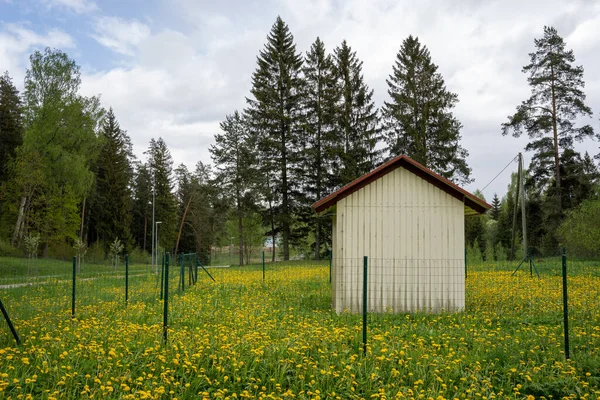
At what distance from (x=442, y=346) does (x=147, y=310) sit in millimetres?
6730

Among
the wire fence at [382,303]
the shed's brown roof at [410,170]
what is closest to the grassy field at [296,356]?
the wire fence at [382,303]

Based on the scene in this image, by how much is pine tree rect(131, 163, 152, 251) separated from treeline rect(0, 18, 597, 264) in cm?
1248

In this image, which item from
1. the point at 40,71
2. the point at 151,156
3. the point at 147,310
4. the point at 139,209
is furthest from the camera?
the point at 151,156

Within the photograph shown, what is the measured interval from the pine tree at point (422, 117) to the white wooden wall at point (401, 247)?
24374 millimetres

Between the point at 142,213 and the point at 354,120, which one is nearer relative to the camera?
the point at 354,120

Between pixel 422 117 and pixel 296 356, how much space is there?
107 feet

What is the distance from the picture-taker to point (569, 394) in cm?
555

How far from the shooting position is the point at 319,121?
1558 inches

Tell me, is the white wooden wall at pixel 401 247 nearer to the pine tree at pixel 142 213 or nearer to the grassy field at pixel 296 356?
the grassy field at pixel 296 356

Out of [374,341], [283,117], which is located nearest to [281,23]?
[283,117]

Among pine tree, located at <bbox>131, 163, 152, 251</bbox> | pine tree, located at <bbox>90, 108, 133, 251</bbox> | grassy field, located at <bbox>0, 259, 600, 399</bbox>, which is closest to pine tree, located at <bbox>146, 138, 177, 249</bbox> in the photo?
pine tree, located at <bbox>131, 163, 152, 251</bbox>

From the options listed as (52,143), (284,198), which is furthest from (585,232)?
(52,143)

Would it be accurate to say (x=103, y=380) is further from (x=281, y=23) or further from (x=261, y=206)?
(x=281, y=23)

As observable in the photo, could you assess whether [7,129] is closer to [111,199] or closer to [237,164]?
[111,199]
